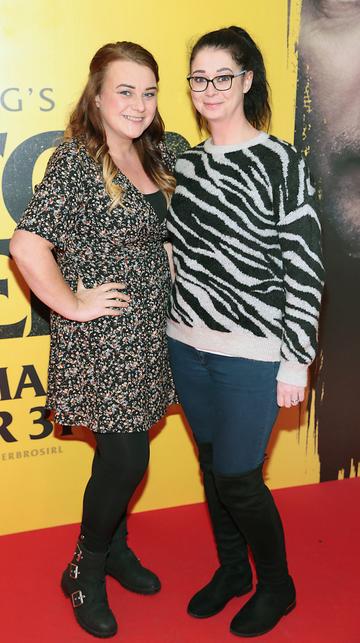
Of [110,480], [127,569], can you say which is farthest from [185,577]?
[110,480]

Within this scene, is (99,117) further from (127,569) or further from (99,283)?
(127,569)

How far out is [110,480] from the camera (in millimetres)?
2109

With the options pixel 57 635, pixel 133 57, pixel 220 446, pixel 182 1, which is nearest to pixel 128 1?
pixel 182 1

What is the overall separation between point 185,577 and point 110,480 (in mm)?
604

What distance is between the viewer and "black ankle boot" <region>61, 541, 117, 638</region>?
2.20m

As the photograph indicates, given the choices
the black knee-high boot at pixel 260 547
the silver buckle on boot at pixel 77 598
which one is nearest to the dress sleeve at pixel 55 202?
the black knee-high boot at pixel 260 547

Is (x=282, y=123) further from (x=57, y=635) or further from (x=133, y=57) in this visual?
(x=57, y=635)

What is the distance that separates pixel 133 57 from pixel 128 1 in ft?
1.94

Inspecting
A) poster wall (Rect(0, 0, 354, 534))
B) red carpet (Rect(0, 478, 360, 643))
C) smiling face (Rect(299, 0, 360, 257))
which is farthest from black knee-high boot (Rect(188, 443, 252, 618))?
smiling face (Rect(299, 0, 360, 257))

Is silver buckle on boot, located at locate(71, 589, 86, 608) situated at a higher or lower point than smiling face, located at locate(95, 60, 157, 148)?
lower

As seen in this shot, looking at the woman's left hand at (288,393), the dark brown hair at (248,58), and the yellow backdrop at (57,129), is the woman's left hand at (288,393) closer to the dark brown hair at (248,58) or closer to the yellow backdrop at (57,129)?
the dark brown hair at (248,58)

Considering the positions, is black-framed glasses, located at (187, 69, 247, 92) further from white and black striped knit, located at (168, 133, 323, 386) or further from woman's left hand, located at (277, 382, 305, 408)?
woman's left hand, located at (277, 382, 305, 408)

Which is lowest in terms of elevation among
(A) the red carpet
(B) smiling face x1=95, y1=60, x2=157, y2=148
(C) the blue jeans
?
(A) the red carpet

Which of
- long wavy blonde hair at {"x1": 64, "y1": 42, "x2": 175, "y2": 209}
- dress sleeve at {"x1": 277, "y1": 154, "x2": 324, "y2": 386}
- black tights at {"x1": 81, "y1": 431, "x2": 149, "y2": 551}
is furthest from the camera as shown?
black tights at {"x1": 81, "y1": 431, "x2": 149, "y2": 551}
